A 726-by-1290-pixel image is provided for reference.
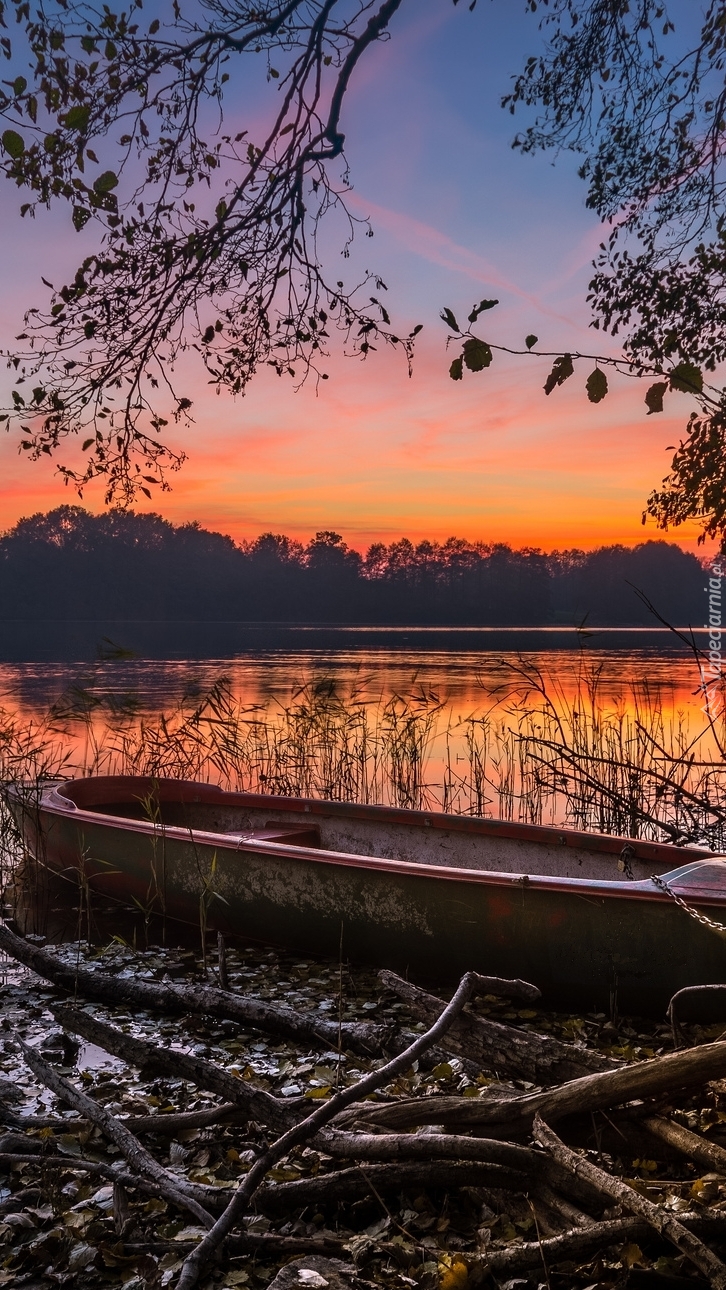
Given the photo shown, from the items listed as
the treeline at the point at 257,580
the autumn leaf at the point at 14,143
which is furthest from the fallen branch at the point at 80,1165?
the treeline at the point at 257,580

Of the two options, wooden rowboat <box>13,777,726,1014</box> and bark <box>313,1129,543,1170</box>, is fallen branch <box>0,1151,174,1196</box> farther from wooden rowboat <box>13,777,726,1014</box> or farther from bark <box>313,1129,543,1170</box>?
wooden rowboat <box>13,777,726,1014</box>

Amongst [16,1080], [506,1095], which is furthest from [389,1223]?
[16,1080]

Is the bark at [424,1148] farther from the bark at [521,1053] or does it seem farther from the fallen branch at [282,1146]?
the bark at [521,1053]

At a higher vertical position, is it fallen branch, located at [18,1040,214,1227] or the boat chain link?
the boat chain link

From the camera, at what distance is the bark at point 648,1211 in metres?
2.08

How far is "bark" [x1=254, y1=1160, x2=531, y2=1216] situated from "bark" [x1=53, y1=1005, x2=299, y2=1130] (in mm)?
186

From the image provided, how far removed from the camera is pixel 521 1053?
287cm

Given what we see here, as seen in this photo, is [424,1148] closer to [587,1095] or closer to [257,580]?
[587,1095]

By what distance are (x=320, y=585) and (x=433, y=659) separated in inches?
2126

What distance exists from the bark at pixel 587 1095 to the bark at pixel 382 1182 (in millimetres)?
124

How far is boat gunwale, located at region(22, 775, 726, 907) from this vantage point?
490cm

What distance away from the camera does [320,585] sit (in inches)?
3632

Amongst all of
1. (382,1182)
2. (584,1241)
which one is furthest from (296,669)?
(584,1241)

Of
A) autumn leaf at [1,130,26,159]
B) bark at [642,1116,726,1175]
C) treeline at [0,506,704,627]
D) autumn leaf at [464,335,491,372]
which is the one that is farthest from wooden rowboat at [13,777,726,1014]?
treeline at [0,506,704,627]
